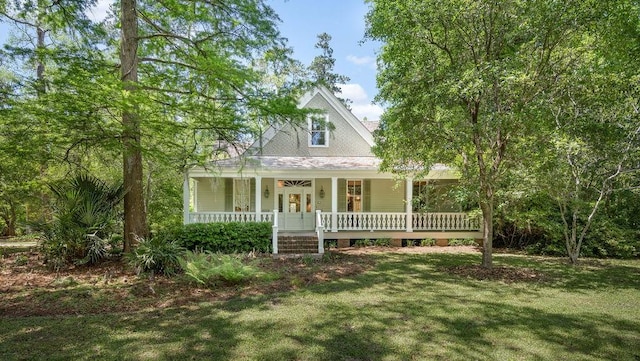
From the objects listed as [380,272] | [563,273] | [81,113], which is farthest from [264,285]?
[563,273]

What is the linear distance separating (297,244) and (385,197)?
5621mm

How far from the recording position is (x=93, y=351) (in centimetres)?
423

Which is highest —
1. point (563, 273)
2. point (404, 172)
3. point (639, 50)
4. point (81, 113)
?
point (639, 50)

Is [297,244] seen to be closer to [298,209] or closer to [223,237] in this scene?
[223,237]

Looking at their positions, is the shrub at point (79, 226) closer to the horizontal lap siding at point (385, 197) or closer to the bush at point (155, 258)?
the bush at point (155, 258)

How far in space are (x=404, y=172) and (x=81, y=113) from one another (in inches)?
369

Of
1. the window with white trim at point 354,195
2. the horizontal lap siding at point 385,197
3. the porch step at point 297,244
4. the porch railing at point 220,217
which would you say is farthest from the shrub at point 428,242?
the porch railing at point 220,217

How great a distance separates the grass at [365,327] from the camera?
4289 millimetres

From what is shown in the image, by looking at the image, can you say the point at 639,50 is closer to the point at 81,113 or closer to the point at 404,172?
the point at 404,172

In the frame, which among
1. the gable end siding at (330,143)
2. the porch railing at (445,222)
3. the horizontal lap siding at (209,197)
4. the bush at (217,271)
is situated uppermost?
the gable end siding at (330,143)

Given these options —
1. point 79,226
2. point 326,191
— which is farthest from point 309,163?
point 79,226

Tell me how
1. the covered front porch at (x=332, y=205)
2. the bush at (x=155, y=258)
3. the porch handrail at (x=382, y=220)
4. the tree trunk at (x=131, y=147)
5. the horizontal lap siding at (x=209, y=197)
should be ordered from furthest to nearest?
the horizontal lap siding at (x=209, y=197)
the covered front porch at (x=332, y=205)
the porch handrail at (x=382, y=220)
the tree trunk at (x=131, y=147)
the bush at (x=155, y=258)

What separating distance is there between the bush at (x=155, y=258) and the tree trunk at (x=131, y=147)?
19.7 inches

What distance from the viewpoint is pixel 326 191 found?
16312 mm
